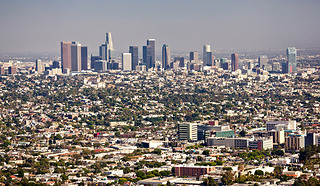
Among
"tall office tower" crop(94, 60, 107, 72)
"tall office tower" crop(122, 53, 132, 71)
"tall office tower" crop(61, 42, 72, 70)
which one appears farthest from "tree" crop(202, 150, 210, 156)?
"tall office tower" crop(61, 42, 72, 70)

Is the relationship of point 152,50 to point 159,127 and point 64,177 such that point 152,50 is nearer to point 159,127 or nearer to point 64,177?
point 159,127

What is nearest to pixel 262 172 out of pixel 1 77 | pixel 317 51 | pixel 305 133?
pixel 305 133

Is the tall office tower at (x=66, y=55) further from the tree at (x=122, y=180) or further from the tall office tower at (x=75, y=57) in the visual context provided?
the tree at (x=122, y=180)

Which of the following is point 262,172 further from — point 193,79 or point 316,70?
point 316,70

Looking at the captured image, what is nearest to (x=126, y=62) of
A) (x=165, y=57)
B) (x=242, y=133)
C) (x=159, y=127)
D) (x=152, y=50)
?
(x=152, y=50)

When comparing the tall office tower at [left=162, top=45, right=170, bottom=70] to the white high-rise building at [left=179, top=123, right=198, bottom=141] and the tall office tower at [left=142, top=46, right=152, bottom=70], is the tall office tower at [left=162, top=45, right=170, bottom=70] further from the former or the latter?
the white high-rise building at [left=179, top=123, right=198, bottom=141]

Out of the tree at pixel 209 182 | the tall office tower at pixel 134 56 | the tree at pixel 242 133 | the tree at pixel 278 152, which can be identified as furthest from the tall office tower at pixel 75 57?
the tree at pixel 209 182
